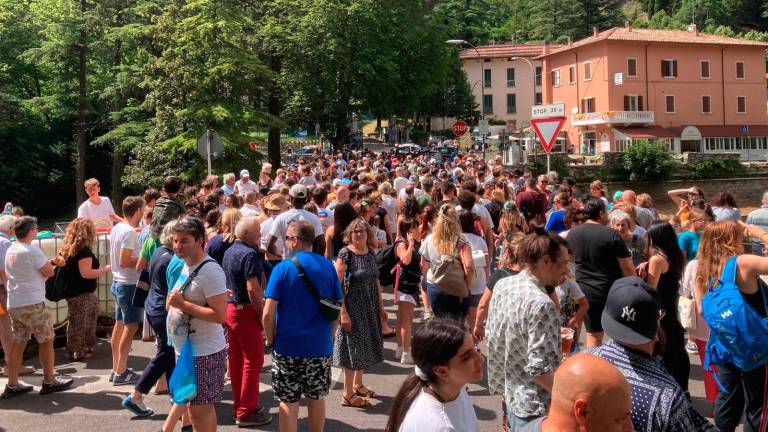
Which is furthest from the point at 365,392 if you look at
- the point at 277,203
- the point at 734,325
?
the point at 734,325

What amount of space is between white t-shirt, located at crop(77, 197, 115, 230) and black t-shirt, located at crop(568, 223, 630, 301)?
6935 millimetres

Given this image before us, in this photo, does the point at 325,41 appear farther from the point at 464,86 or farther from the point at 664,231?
the point at 464,86

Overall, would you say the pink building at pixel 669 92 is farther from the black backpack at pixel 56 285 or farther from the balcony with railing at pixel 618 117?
the black backpack at pixel 56 285

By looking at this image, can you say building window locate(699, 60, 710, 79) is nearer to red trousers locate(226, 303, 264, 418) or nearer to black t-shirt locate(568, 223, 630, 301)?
black t-shirt locate(568, 223, 630, 301)

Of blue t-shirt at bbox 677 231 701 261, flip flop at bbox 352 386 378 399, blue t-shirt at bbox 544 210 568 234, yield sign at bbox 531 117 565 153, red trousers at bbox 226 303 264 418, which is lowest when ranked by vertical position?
flip flop at bbox 352 386 378 399

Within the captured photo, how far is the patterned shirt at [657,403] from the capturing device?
2844mm

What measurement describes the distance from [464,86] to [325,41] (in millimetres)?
41022

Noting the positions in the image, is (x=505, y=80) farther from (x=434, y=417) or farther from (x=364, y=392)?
(x=434, y=417)

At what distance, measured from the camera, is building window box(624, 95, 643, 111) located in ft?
200

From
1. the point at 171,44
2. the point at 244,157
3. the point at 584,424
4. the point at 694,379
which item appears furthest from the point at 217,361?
the point at 171,44

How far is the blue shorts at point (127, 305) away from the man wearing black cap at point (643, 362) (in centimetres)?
524

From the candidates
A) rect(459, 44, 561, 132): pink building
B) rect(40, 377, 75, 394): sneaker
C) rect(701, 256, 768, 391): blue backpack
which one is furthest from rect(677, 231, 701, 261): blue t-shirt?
rect(459, 44, 561, 132): pink building

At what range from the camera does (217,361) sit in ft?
16.3

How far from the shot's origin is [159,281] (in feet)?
20.2
